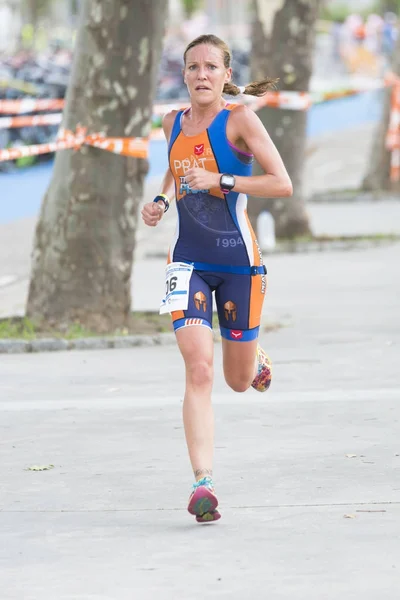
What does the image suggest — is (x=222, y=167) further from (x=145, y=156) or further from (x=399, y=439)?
(x=145, y=156)

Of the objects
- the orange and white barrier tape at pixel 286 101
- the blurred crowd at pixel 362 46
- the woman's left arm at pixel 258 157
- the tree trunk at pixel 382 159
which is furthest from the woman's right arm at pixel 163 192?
the blurred crowd at pixel 362 46

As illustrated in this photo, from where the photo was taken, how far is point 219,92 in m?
7.01

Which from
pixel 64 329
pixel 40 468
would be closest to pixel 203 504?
pixel 40 468

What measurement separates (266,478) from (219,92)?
5.45 feet

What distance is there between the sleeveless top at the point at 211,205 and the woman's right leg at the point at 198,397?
362 mm

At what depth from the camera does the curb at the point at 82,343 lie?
11617 millimetres

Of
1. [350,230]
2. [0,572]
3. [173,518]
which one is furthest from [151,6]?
[350,230]

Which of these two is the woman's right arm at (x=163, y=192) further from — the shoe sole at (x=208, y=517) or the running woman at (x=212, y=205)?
the shoe sole at (x=208, y=517)

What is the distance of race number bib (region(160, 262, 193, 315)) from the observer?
694 centimetres

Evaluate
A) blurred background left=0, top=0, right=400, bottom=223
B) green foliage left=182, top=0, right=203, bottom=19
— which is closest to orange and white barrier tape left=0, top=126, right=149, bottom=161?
blurred background left=0, top=0, right=400, bottom=223

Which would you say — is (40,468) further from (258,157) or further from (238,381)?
(258,157)

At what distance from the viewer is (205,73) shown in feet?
22.8

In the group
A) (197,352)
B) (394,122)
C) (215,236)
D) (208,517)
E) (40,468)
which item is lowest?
(394,122)

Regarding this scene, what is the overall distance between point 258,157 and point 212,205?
0.99 feet
